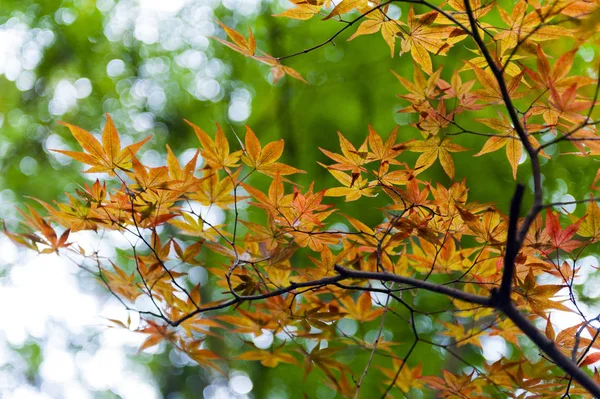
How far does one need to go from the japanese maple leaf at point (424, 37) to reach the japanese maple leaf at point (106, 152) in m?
0.58

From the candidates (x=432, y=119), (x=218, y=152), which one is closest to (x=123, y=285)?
(x=218, y=152)

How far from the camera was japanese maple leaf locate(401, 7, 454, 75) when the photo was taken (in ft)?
3.09

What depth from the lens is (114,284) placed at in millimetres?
1229

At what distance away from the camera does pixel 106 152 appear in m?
0.95

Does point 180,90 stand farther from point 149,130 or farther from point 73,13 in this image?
point 73,13

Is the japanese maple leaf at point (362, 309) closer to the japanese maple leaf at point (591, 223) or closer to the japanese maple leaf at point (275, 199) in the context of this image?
the japanese maple leaf at point (275, 199)

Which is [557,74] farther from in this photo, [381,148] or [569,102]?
[381,148]

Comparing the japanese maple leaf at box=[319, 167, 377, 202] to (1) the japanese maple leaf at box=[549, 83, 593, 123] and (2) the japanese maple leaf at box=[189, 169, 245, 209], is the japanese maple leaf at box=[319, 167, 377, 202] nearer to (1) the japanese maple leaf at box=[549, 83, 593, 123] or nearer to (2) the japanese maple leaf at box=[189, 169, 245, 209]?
(2) the japanese maple leaf at box=[189, 169, 245, 209]

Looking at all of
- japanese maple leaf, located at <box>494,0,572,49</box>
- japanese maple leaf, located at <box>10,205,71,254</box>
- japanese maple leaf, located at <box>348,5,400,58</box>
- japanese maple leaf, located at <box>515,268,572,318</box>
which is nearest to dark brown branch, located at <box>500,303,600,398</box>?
japanese maple leaf, located at <box>515,268,572,318</box>

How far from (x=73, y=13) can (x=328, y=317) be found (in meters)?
4.07

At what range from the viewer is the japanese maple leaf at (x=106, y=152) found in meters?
0.93

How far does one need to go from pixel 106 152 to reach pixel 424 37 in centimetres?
68

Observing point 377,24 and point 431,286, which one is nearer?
point 431,286

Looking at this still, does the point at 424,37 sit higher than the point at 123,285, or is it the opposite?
the point at 424,37
